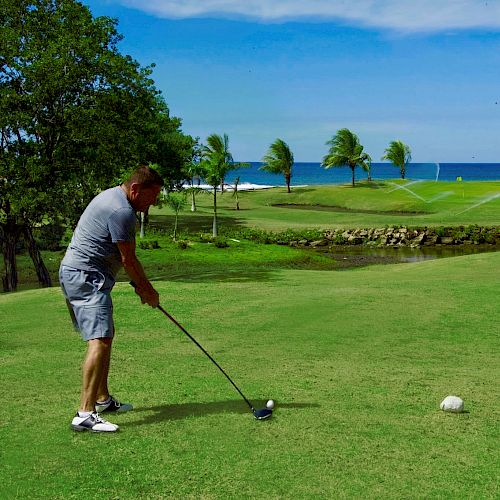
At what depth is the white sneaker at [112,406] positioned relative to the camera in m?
6.97

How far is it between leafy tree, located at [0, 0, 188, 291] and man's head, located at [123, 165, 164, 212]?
764 inches

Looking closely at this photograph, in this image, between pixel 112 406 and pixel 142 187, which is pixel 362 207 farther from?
pixel 142 187

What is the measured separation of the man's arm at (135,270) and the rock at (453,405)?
3.18 metres

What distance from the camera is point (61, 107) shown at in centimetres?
2689

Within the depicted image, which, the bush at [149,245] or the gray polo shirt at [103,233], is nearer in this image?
the gray polo shirt at [103,233]

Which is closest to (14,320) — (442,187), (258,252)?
(258,252)

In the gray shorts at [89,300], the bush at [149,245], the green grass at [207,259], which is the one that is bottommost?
the green grass at [207,259]

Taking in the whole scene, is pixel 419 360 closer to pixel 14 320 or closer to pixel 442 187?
pixel 14 320

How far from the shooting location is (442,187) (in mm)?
92125

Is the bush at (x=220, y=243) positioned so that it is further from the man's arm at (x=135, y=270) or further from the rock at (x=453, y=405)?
the man's arm at (x=135, y=270)

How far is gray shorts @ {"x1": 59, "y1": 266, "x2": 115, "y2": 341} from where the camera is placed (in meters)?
6.66

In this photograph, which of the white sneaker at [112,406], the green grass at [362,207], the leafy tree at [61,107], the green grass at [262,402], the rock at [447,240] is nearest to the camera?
the green grass at [262,402]

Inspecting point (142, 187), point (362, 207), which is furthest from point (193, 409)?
point (362, 207)

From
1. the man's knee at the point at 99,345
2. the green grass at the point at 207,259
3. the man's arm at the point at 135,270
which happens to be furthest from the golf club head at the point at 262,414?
the green grass at the point at 207,259
